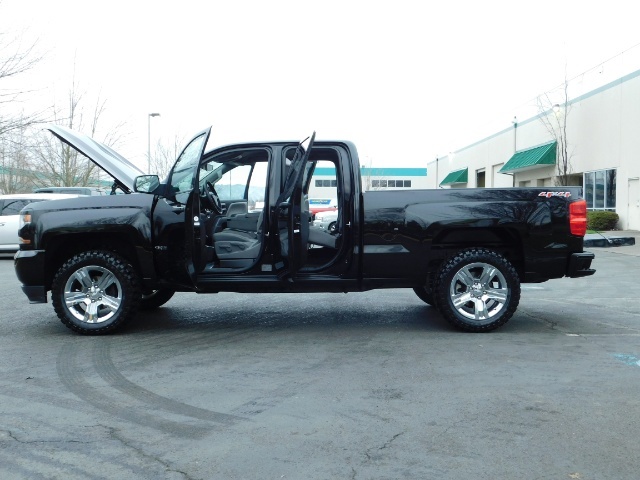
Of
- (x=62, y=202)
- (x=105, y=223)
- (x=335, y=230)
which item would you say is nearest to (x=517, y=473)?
(x=335, y=230)

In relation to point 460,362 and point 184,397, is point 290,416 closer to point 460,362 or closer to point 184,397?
point 184,397

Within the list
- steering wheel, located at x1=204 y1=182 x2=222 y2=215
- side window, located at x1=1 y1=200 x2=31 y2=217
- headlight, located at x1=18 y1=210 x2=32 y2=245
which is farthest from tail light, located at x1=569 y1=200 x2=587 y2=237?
side window, located at x1=1 y1=200 x2=31 y2=217

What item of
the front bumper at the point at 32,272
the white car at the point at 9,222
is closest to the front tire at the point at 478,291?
the front bumper at the point at 32,272

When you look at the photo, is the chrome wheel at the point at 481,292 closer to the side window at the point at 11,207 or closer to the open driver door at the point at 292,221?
the open driver door at the point at 292,221

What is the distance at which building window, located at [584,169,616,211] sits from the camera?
89.9 feet

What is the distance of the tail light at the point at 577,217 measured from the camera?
686 cm

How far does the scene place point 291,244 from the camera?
657 cm

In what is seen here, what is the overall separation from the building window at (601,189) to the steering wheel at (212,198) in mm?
23442

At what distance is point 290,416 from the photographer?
170 inches

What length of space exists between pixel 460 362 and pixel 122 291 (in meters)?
3.38

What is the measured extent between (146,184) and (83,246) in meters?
1.04

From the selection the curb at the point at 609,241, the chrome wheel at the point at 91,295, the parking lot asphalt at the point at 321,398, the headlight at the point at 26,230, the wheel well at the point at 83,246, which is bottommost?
the parking lot asphalt at the point at 321,398

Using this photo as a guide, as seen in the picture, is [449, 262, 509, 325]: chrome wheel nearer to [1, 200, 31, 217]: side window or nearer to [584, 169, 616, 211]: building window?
[1, 200, 31, 217]: side window

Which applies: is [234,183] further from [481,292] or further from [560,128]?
[560,128]
